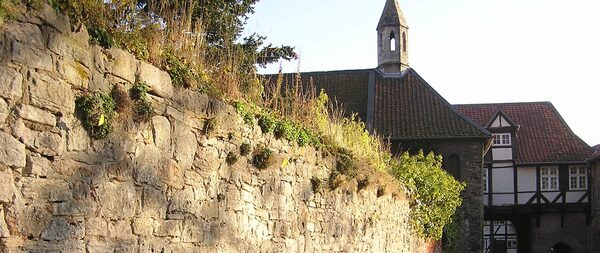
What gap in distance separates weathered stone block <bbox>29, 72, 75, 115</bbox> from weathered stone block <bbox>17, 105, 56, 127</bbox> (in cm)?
3

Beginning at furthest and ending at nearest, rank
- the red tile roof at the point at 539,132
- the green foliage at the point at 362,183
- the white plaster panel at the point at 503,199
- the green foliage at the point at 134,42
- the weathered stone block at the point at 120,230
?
the red tile roof at the point at 539,132
the white plaster panel at the point at 503,199
the green foliage at the point at 362,183
the green foliage at the point at 134,42
the weathered stone block at the point at 120,230

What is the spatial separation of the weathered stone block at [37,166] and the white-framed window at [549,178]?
34487 millimetres

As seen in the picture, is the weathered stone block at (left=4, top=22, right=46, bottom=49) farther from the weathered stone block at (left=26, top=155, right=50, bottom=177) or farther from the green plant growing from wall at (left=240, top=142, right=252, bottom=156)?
the green plant growing from wall at (left=240, top=142, right=252, bottom=156)

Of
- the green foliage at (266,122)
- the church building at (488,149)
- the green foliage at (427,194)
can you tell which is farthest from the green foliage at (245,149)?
the church building at (488,149)

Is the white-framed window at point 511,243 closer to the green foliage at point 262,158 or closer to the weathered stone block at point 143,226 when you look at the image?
the green foliage at point 262,158

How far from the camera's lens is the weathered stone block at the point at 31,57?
4.10m

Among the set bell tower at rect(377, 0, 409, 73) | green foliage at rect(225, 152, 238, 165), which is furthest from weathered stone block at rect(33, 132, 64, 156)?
bell tower at rect(377, 0, 409, 73)

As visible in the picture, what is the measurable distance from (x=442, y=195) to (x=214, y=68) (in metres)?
13.3

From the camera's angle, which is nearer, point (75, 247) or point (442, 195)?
point (75, 247)

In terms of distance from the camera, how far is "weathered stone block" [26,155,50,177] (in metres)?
4.22

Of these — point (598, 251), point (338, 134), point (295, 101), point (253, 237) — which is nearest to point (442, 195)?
point (338, 134)

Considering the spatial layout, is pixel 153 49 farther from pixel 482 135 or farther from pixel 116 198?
pixel 482 135

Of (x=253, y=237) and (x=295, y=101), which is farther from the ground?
(x=295, y=101)

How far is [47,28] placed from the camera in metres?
4.34
